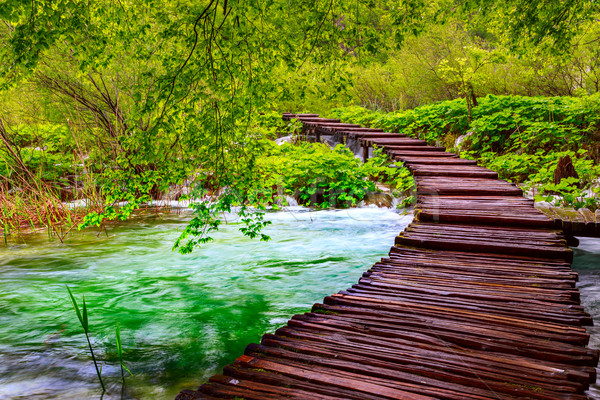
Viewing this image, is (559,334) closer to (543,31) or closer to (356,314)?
(356,314)

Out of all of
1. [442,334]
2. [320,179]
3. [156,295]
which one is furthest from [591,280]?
[320,179]

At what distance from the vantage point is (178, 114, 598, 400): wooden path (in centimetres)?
200

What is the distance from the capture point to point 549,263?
3555 millimetres

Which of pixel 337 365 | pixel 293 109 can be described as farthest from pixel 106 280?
pixel 293 109

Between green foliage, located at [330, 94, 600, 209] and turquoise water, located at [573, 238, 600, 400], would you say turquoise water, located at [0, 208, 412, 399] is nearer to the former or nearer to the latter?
turquoise water, located at [573, 238, 600, 400]

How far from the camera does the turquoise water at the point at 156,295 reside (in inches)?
124

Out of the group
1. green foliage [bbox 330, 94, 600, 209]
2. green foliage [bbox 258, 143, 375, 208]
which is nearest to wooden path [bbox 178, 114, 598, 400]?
green foliage [bbox 330, 94, 600, 209]

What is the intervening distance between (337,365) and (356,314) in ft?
2.09

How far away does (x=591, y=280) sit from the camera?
5.27m

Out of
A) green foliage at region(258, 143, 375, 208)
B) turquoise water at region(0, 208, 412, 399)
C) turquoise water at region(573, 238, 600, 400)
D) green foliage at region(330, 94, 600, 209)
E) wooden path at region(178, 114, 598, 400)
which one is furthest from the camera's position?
green foliage at region(258, 143, 375, 208)

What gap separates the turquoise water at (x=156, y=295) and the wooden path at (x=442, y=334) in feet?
3.45

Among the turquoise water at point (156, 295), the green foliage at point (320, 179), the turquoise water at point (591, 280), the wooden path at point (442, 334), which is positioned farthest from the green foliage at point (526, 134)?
the wooden path at point (442, 334)

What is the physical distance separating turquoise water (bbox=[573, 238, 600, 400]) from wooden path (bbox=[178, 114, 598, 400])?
26.9 inches

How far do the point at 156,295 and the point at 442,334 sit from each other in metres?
3.25
